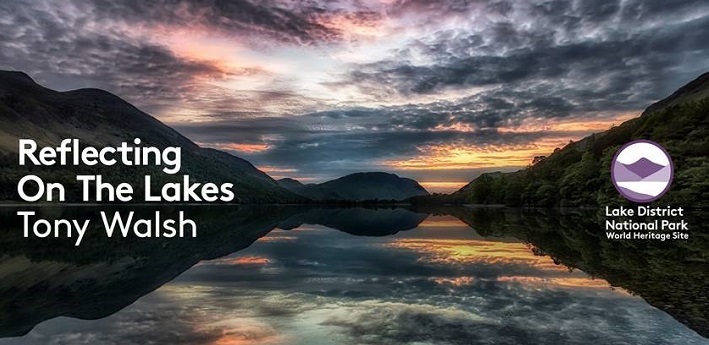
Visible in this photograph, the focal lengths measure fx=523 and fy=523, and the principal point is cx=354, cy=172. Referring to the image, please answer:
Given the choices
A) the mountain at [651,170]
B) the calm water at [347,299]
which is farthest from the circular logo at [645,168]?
the calm water at [347,299]

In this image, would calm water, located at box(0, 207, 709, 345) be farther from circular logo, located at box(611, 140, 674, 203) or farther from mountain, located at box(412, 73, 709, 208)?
mountain, located at box(412, 73, 709, 208)

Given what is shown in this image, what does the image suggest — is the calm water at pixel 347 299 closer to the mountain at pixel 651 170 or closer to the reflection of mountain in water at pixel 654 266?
the reflection of mountain in water at pixel 654 266

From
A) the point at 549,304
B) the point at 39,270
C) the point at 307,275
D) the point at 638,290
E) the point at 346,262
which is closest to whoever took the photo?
the point at 549,304

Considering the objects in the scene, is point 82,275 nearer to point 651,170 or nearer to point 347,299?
point 347,299

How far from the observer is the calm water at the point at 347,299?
53.3ft

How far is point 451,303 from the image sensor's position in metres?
21.1

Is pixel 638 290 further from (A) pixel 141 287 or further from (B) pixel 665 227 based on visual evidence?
(B) pixel 665 227

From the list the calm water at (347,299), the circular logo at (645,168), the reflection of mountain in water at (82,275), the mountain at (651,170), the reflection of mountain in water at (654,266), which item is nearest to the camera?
the calm water at (347,299)

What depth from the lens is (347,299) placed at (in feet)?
73.5

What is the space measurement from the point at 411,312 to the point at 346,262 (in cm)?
1776

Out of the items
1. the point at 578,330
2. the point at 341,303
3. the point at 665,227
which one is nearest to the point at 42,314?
the point at 341,303

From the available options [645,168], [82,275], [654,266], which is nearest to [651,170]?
[645,168]

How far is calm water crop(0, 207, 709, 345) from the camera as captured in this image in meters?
16.2

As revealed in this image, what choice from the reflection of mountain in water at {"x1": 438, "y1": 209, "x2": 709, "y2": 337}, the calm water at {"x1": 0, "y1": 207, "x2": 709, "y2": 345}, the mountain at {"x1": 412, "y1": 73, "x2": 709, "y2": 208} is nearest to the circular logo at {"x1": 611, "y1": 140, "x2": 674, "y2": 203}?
the mountain at {"x1": 412, "y1": 73, "x2": 709, "y2": 208}
